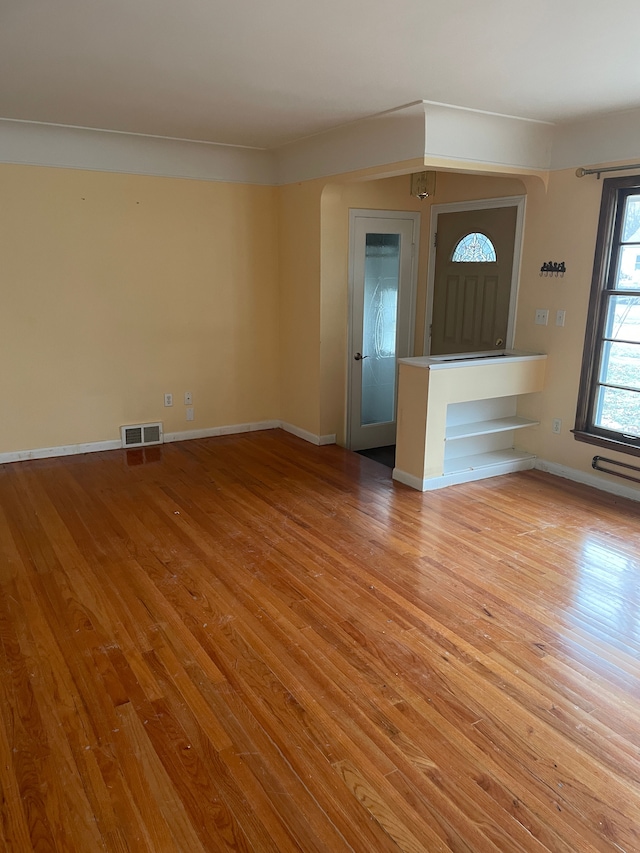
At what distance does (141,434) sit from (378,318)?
2388 millimetres

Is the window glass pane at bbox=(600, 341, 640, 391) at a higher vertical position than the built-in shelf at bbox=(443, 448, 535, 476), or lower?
higher

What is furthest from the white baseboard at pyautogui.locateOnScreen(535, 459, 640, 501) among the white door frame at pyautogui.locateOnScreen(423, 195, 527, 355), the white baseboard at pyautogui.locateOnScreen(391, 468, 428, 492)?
the white baseboard at pyautogui.locateOnScreen(391, 468, 428, 492)

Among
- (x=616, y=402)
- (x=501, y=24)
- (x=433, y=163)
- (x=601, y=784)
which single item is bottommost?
(x=601, y=784)

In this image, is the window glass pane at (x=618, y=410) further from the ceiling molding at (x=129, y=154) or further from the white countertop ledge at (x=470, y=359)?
the ceiling molding at (x=129, y=154)

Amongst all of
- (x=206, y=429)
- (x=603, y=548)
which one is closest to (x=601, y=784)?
(x=603, y=548)

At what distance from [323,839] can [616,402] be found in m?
3.69

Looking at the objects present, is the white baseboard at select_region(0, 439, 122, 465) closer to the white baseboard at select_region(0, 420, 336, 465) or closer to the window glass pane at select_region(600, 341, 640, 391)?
the white baseboard at select_region(0, 420, 336, 465)

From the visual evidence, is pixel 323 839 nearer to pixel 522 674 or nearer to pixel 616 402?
pixel 522 674

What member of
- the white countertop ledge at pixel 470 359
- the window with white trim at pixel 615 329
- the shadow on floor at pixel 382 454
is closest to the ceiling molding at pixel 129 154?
the white countertop ledge at pixel 470 359

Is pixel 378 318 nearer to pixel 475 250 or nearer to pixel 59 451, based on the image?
pixel 475 250

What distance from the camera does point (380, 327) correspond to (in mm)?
5855

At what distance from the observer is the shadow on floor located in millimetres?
5608

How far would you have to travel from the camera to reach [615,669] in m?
2.62

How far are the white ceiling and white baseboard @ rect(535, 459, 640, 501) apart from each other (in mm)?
2498
